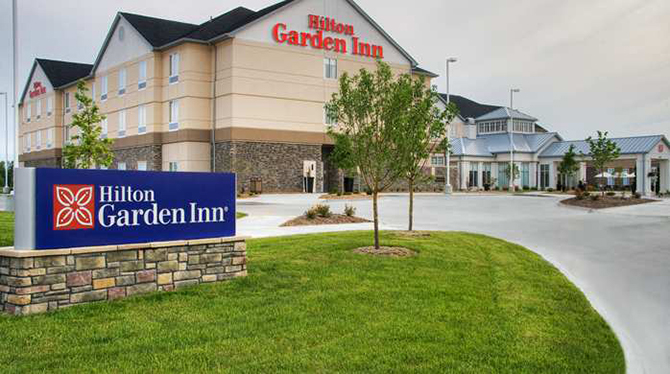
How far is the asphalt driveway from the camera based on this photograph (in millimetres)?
7406

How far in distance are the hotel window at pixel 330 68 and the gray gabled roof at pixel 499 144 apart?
21.3m

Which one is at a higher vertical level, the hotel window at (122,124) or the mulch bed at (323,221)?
the hotel window at (122,124)

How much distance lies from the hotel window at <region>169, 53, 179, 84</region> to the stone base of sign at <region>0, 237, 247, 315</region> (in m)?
34.3

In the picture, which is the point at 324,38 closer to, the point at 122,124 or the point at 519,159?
the point at 122,124

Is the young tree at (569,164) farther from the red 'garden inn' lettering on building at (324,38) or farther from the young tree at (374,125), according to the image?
the young tree at (374,125)

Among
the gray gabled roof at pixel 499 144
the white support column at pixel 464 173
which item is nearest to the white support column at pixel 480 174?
the gray gabled roof at pixel 499 144

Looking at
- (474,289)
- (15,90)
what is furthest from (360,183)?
(474,289)

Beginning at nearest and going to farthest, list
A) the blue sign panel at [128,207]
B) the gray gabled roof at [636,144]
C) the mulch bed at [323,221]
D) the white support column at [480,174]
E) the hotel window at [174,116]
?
the blue sign panel at [128,207]
the mulch bed at [323,221]
the hotel window at [174,116]
the gray gabled roof at [636,144]
the white support column at [480,174]

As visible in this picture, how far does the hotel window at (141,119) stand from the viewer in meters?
43.8

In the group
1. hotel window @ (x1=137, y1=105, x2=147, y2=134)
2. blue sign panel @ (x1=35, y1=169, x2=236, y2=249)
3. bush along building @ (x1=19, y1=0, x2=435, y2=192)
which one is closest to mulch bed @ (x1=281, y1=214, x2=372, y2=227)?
blue sign panel @ (x1=35, y1=169, x2=236, y2=249)

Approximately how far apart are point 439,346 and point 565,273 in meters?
5.54

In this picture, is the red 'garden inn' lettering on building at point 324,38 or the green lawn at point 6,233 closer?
the green lawn at point 6,233

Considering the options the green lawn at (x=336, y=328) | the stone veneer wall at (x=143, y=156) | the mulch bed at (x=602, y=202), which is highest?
the stone veneer wall at (x=143, y=156)

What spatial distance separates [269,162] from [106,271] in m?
32.1
